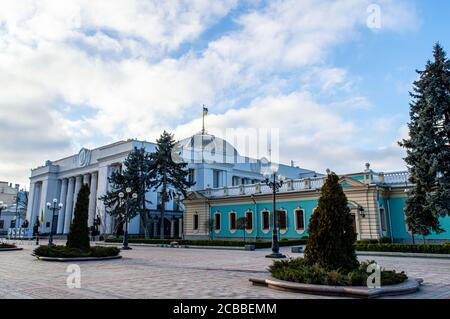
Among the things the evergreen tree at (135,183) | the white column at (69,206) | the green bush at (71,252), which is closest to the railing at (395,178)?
the green bush at (71,252)

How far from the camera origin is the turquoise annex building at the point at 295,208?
1029 inches

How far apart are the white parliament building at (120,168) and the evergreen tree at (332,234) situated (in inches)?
→ 1358

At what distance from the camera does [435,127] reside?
1966cm

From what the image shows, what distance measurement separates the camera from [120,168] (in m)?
49.8

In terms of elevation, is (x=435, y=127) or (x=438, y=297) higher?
(x=435, y=127)

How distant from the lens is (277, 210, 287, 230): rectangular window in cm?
3131

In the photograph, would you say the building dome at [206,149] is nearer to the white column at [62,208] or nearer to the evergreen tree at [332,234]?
the white column at [62,208]

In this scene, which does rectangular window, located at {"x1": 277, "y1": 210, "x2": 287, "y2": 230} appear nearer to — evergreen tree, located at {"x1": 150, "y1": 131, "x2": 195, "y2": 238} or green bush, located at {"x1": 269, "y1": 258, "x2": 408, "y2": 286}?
evergreen tree, located at {"x1": 150, "y1": 131, "x2": 195, "y2": 238}

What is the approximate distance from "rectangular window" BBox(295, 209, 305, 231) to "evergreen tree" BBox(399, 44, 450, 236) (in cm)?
1057

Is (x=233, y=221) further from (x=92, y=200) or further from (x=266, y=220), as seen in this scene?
(x=92, y=200)

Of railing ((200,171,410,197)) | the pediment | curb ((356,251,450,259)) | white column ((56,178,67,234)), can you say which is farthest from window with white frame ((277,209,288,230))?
white column ((56,178,67,234))

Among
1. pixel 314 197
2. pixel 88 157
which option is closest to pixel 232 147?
pixel 88 157
